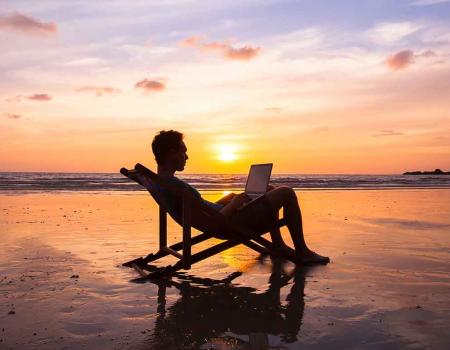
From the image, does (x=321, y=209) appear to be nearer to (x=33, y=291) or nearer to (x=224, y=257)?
(x=224, y=257)

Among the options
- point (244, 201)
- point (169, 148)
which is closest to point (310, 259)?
point (244, 201)

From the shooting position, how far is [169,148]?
17.5ft

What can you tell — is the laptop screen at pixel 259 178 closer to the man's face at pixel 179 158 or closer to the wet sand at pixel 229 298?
the wet sand at pixel 229 298

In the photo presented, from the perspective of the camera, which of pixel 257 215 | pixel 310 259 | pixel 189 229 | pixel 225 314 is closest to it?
pixel 225 314

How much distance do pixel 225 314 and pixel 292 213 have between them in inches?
87.1

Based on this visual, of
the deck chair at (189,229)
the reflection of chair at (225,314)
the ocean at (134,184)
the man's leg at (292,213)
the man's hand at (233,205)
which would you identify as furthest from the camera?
the ocean at (134,184)

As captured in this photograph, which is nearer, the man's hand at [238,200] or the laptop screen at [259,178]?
the man's hand at [238,200]

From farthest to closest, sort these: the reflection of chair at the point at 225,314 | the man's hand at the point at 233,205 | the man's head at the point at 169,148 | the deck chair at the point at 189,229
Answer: the man's hand at the point at 233,205, the man's head at the point at 169,148, the deck chair at the point at 189,229, the reflection of chair at the point at 225,314

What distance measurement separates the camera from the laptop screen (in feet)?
19.0

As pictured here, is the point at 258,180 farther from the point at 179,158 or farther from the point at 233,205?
the point at 179,158

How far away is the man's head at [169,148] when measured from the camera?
5.33 meters

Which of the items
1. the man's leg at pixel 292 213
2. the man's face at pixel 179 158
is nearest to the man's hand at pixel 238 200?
the man's leg at pixel 292 213

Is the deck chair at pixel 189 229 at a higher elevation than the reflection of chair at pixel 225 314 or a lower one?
higher

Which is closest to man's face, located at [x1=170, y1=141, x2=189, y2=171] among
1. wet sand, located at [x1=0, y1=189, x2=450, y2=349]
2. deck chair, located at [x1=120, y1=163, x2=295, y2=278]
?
deck chair, located at [x1=120, y1=163, x2=295, y2=278]
